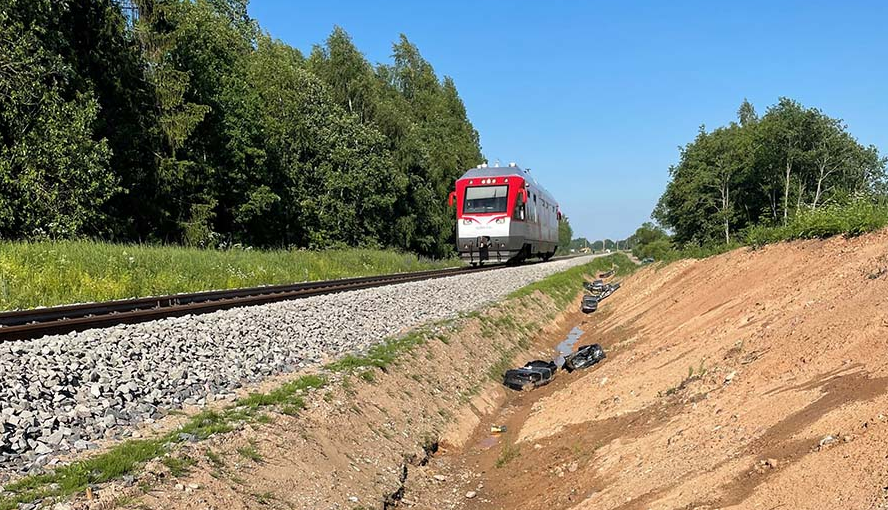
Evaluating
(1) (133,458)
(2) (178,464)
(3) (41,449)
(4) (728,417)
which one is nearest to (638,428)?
(4) (728,417)

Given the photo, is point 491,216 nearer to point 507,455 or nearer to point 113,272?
point 113,272

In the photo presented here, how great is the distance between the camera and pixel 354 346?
10.9 meters

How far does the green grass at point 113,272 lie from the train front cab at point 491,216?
950cm

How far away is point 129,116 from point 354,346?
2504cm

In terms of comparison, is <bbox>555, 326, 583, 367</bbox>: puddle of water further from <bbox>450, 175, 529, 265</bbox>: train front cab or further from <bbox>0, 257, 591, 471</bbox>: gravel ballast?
<bbox>450, 175, 529, 265</bbox>: train front cab

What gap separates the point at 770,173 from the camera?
48.7m

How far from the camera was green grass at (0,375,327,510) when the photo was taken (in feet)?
14.5

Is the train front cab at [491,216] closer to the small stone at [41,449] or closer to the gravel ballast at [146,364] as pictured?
the gravel ballast at [146,364]

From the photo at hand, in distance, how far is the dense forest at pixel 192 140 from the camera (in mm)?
21125

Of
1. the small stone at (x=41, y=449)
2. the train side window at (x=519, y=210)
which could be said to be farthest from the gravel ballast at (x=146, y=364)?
the train side window at (x=519, y=210)

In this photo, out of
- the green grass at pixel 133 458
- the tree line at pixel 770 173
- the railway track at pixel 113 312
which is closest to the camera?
the green grass at pixel 133 458

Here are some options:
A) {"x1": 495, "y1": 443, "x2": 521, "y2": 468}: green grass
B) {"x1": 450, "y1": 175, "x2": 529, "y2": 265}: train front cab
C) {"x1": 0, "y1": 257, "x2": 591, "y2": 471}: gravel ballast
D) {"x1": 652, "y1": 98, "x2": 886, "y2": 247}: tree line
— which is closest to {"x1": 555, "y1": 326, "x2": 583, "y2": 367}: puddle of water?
{"x1": 0, "y1": 257, "x2": 591, "y2": 471}: gravel ballast

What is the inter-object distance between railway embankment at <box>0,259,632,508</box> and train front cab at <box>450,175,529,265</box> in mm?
16765

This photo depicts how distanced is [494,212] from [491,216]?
9.8 inches
